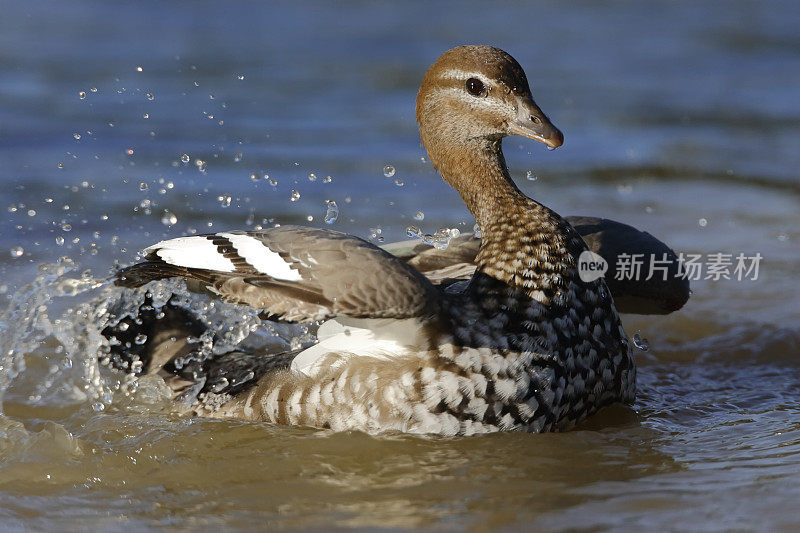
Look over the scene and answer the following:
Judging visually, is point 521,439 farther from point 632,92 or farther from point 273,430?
point 632,92

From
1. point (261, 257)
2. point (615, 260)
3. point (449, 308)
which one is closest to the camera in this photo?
point (261, 257)

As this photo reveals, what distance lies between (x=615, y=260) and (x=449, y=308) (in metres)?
1.12

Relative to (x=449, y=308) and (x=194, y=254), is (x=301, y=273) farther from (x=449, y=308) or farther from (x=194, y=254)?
(x=449, y=308)

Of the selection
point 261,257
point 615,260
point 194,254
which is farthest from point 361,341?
point 615,260

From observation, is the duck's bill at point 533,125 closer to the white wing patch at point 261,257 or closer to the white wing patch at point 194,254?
the white wing patch at point 261,257

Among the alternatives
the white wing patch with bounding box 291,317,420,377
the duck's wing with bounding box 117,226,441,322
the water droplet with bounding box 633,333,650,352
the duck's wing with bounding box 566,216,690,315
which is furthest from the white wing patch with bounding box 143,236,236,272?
the water droplet with bounding box 633,333,650,352

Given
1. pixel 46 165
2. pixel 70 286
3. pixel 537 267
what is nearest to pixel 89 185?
pixel 46 165

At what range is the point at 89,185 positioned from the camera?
848 centimetres

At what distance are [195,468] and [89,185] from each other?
4694 millimetres

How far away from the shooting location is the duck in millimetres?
4121

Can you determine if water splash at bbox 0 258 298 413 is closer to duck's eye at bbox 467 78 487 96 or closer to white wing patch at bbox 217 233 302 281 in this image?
white wing patch at bbox 217 233 302 281

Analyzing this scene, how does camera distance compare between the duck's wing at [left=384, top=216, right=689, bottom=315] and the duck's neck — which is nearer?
the duck's neck

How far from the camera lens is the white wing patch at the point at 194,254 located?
167 inches

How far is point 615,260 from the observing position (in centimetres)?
505
